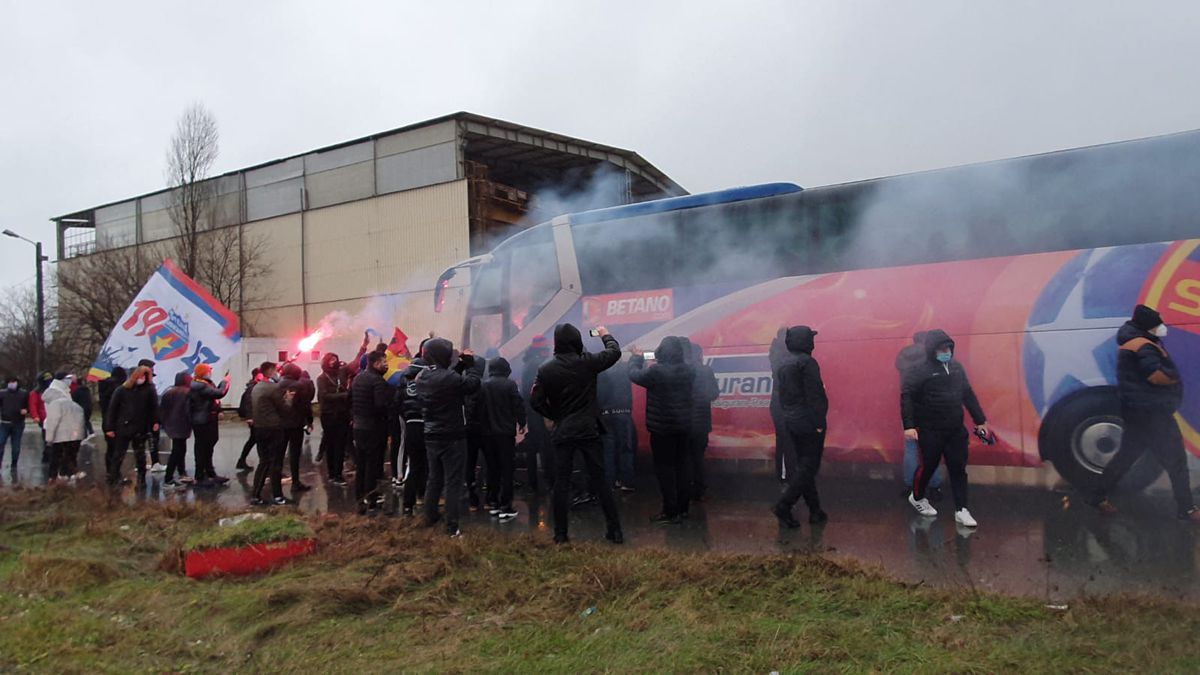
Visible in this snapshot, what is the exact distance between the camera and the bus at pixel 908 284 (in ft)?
22.2

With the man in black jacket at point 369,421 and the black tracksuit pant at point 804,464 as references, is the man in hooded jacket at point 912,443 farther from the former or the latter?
the man in black jacket at point 369,421

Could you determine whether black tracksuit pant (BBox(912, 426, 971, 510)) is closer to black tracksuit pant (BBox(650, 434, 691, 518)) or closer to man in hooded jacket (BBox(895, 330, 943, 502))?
man in hooded jacket (BBox(895, 330, 943, 502))

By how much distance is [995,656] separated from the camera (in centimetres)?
349

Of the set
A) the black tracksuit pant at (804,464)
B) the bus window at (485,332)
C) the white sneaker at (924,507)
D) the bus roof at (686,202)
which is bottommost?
the white sneaker at (924,507)

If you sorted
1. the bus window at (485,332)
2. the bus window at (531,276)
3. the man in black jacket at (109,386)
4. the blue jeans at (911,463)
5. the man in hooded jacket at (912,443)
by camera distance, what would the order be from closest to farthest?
the man in hooded jacket at (912,443) → the blue jeans at (911,463) → the bus window at (531,276) → the bus window at (485,332) → the man in black jacket at (109,386)

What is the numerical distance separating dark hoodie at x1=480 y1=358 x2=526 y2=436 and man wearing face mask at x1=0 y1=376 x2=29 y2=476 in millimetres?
8858

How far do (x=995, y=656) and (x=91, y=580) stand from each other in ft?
19.3

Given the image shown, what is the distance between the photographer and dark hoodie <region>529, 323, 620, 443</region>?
622cm

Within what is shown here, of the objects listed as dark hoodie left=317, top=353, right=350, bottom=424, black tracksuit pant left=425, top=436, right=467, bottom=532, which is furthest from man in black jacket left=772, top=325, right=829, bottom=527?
dark hoodie left=317, top=353, right=350, bottom=424

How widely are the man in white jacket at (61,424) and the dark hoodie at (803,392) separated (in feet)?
32.0

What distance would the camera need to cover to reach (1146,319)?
6.11 meters

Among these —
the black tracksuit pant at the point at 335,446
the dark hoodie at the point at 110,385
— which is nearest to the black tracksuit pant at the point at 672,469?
the black tracksuit pant at the point at 335,446

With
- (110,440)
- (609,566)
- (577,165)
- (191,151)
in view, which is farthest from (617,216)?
(191,151)

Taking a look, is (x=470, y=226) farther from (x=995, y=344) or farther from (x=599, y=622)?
(x=599, y=622)
